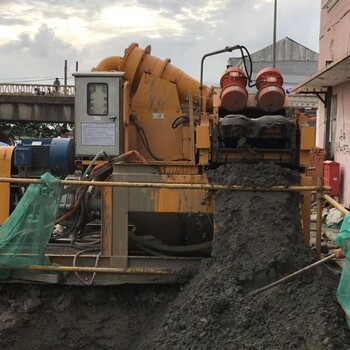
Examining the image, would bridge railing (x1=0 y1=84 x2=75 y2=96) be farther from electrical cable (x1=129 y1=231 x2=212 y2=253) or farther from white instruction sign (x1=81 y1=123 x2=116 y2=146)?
electrical cable (x1=129 y1=231 x2=212 y2=253)

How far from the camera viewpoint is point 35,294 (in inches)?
187

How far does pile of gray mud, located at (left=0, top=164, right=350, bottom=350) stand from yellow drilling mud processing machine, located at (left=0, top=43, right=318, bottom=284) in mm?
226

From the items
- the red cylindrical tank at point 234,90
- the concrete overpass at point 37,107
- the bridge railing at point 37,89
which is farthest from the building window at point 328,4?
the bridge railing at point 37,89

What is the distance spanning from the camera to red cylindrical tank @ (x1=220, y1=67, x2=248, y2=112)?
4.79 m

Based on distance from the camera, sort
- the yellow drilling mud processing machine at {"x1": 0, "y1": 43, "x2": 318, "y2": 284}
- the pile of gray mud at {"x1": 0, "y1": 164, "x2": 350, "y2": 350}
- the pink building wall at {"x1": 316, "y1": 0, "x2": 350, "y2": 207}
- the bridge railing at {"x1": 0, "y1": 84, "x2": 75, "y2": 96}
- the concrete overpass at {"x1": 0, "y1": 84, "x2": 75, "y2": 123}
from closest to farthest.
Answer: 1. the pile of gray mud at {"x1": 0, "y1": 164, "x2": 350, "y2": 350}
2. the yellow drilling mud processing machine at {"x1": 0, "y1": 43, "x2": 318, "y2": 284}
3. the pink building wall at {"x1": 316, "y1": 0, "x2": 350, "y2": 207}
4. the concrete overpass at {"x1": 0, "y1": 84, "x2": 75, "y2": 123}
5. the bridge railing at {"x1": 0, "y1": 84, "x2": 75, "y2": 96}

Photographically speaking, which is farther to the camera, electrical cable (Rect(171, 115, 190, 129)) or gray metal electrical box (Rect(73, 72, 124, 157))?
electrical cable (Rect(171, 115, 190, 129))

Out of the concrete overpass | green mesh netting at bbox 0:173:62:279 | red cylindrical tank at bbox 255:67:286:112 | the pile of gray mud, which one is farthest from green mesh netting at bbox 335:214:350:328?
the concrete overpass

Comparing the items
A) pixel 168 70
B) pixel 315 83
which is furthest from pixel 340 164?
pixel 168 70

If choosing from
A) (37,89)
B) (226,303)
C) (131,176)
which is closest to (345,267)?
(226,303)

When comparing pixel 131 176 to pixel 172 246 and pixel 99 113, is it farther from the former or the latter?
pixel 99 113

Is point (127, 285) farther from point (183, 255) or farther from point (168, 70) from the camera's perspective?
point (168, 70)

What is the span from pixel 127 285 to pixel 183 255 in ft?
2.11

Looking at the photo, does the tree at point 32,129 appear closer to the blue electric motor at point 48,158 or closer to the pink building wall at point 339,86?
the pink building wall at point 339,86

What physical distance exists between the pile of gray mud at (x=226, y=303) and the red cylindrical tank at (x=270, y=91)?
2.18 feet
